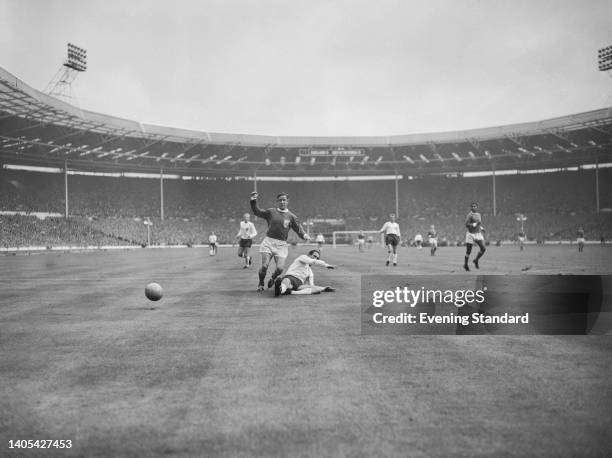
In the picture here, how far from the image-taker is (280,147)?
67.6 m

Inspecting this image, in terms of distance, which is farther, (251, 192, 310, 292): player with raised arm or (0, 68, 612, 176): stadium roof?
(0, 68, 612, 176): stadium roof

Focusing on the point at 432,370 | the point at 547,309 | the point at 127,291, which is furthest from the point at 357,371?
the point at 127,291

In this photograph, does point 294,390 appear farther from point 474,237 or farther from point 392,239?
point 392,239

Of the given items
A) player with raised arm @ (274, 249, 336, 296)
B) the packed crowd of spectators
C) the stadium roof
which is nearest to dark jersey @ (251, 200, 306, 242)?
player with raised arm @ (274, 249, 336, 296)

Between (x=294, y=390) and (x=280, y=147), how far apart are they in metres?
64.6

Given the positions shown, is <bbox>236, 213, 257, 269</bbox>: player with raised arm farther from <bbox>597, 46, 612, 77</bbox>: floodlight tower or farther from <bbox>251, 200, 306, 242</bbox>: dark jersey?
<bbox>597, 46, 612, 77</bbox>: floodlight tower

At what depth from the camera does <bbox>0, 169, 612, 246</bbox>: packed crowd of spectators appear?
2279 inches

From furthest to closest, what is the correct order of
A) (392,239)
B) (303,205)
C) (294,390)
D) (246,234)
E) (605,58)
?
(303,205) < (605,58) < (246,234) < (392,239) < (294,390)

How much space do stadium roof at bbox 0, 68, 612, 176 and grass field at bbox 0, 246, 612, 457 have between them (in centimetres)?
4205

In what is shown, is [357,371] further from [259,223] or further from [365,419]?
[259,223]

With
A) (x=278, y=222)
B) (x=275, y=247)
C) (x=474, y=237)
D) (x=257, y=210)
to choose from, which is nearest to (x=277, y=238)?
(x=275, y=247)

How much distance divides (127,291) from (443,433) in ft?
34.1

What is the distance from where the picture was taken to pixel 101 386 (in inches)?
174

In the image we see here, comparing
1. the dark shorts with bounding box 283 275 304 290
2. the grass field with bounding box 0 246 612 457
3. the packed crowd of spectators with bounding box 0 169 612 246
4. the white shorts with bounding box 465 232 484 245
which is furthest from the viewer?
the packed crowd of spectators with bounding box 0 169 612 246
